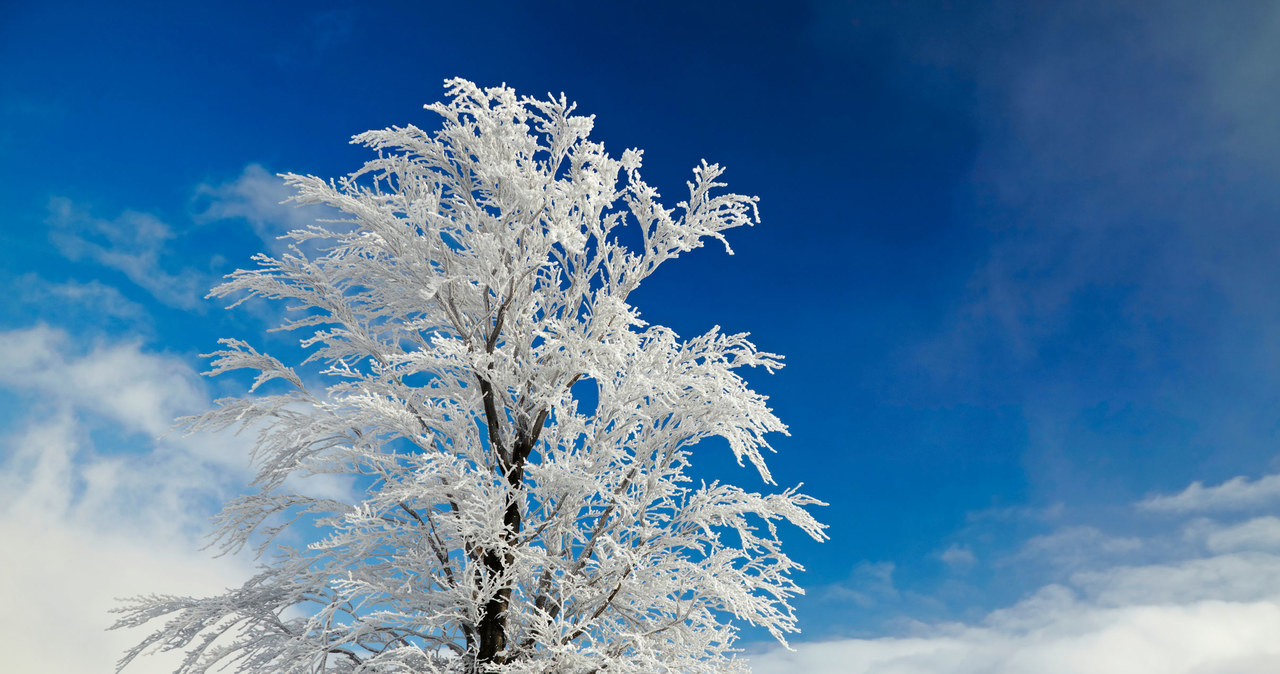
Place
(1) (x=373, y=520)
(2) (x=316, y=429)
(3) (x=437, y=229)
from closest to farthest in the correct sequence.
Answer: (1) (x=373, y=520) → (2) (x=316, y=429) → (3) (x=437, y=229)

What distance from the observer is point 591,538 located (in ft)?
25.8

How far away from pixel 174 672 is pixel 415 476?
122 inches

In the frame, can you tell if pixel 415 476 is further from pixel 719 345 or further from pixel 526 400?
pixel 719 345

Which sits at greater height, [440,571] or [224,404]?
[224,404]

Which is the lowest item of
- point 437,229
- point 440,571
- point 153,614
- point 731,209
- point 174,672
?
point 174,672

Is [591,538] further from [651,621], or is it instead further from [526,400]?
[526,400]

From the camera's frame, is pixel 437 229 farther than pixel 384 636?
Yes

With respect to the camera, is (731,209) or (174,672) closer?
(174,672)

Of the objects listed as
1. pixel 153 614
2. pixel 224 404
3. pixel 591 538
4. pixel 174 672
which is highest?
pixel 224 404

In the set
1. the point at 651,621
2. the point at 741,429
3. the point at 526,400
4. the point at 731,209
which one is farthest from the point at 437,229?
the point at 651,621

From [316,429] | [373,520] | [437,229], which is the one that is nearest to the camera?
[373,520]

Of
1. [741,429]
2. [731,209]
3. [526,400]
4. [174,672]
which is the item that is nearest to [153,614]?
[174,672]

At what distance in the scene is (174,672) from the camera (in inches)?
283

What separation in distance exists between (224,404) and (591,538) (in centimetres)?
423
